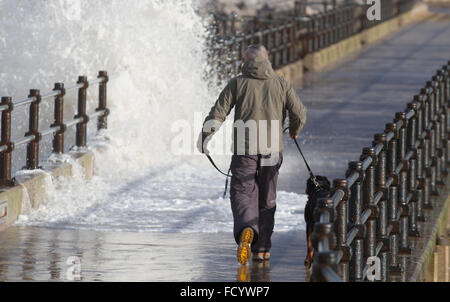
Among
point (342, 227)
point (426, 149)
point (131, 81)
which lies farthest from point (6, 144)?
point (131, 81)

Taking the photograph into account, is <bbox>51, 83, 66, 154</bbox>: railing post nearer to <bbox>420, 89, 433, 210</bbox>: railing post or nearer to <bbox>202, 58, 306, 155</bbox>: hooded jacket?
<bbox>420, 89, 433, 210</bbox>: railing post

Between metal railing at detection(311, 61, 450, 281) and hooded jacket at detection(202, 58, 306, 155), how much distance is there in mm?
721

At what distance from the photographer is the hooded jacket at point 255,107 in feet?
30.5

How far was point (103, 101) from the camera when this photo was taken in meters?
15.4

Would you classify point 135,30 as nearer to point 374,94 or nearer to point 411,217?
point 374,94

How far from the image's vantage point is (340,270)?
7.37 metres

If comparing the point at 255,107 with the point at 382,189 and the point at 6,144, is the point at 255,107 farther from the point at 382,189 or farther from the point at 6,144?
the point at 6,144

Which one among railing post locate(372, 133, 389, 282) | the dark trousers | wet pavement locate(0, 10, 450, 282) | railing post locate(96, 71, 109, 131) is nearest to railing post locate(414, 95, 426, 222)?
wet pavement locate(0, 10, 450, 282)

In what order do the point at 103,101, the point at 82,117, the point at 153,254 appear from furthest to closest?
the point at 103,101, the point at 82,117, the point at 153,254

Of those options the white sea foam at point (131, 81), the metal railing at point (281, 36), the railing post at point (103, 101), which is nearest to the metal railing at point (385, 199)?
the white sea foam at point (131, 81)

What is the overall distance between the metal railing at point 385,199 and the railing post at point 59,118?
3.54 m

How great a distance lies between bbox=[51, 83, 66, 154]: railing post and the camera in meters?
13.2

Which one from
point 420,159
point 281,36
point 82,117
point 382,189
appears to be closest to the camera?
point 382,189

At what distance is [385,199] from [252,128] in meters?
1.06
